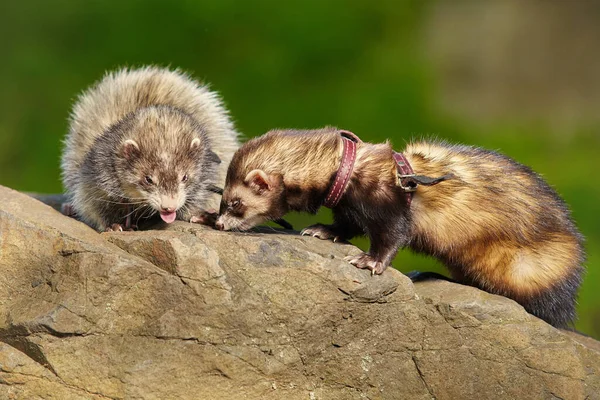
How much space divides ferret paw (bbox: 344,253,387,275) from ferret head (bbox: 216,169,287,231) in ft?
2.76

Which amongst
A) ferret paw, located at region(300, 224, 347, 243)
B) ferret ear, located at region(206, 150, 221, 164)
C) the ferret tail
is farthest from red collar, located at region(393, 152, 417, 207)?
ferret ear, located at region(206, 150, 221, 164)

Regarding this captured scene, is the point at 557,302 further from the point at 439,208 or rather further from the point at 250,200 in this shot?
the point at 250,200

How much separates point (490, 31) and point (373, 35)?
Answer: 68.5 inches

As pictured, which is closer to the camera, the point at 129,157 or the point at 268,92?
the point at 129,157

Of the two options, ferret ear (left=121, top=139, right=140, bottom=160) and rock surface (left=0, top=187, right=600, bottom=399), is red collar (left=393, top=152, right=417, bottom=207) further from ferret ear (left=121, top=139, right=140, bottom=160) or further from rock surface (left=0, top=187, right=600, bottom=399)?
ferret ear (left=121, top=139, right=140, bottom=160)

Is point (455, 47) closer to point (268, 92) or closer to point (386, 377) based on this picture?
point (268, 92)

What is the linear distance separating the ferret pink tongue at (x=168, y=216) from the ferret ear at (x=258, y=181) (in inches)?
25.8

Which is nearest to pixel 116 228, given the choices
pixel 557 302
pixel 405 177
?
pixel 405 177

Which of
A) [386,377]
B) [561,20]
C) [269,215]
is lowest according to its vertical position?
[386,377]

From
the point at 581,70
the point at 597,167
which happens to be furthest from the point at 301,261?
the point at 581,70

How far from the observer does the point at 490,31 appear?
12820 millimetres

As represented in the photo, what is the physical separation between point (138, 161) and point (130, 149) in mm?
106

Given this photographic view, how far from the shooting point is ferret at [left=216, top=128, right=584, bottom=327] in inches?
273

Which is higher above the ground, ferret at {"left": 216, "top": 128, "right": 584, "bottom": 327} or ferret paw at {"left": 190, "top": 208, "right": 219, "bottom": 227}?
ferret at {"left": 216, "top": 128, "right": 584, "bottom": 327}
